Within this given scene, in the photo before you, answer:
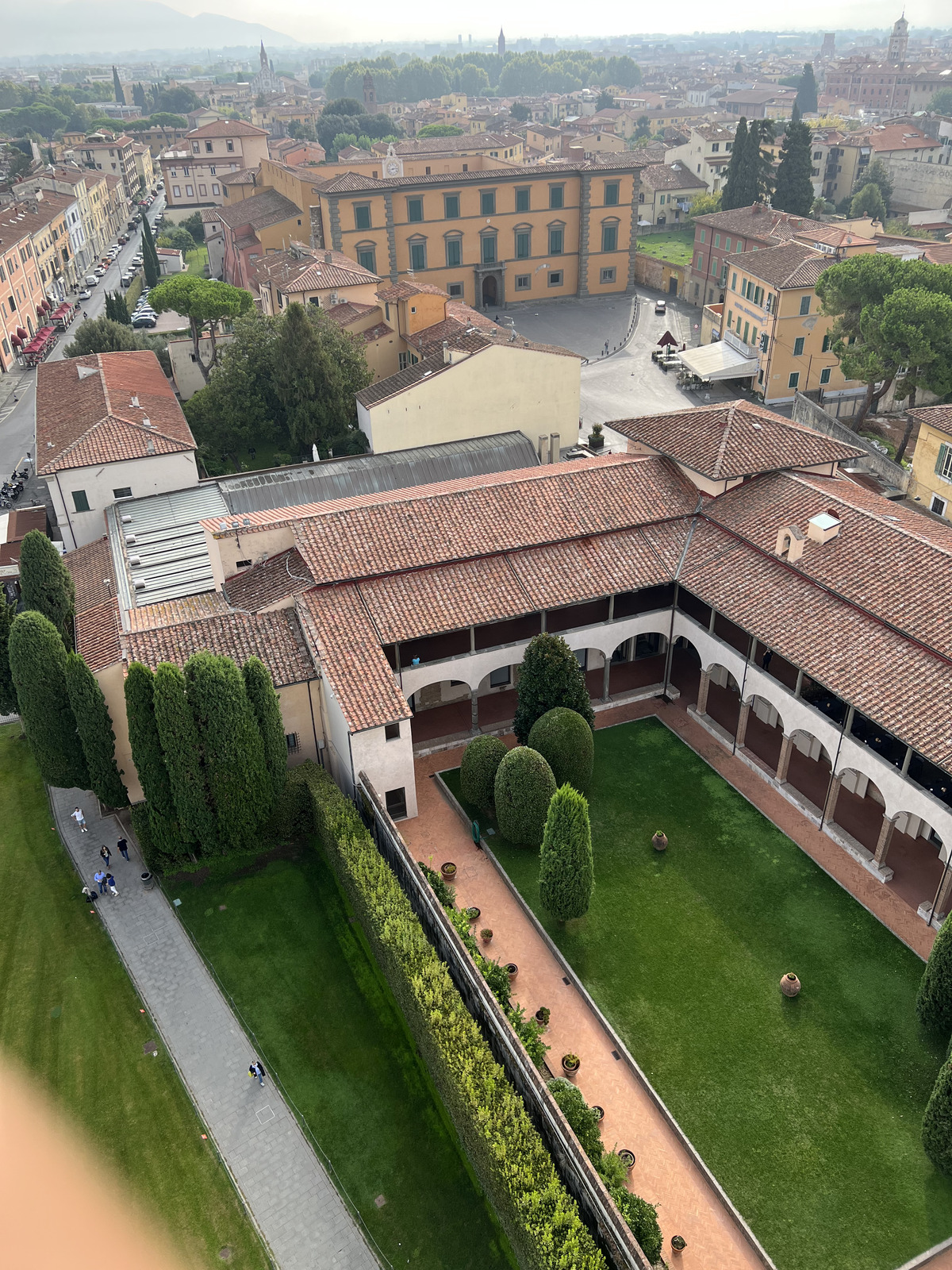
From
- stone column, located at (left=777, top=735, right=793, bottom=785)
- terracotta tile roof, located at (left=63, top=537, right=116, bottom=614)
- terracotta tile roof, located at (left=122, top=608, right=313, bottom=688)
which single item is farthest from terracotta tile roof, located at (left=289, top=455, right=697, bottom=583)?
stone column, located at (left=777, top=735, right=793, bottom=785)

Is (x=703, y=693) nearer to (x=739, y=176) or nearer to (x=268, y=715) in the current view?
(x=268, y=715)

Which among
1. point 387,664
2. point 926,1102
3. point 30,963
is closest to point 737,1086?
point 926,1102

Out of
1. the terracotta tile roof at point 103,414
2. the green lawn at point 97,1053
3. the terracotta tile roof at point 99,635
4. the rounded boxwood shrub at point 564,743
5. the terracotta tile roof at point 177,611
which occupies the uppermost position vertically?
the terracotta tile roof at point 103,414

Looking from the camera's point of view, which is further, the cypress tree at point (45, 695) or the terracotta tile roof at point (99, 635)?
the terracotta tile roof at point (99, 635)

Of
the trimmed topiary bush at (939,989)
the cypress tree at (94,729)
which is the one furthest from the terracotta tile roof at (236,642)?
the trimmed topiary bush at (939,989)

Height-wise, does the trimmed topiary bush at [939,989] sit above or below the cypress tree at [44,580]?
below

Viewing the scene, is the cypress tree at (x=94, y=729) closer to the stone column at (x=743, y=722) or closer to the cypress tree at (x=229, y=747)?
the cypress tree at (x=229, y=747)

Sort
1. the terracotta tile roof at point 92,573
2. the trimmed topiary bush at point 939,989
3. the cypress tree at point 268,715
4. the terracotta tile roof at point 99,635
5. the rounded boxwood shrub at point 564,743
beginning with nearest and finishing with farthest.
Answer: the trimmed topiary bush at point 939,989 < the cypress tree at point 268,715 < the rounded boxwood shrub at point 564,743 < the terracotta tile roof at point 99,635 < the terracotta tile roof at point 92,573
